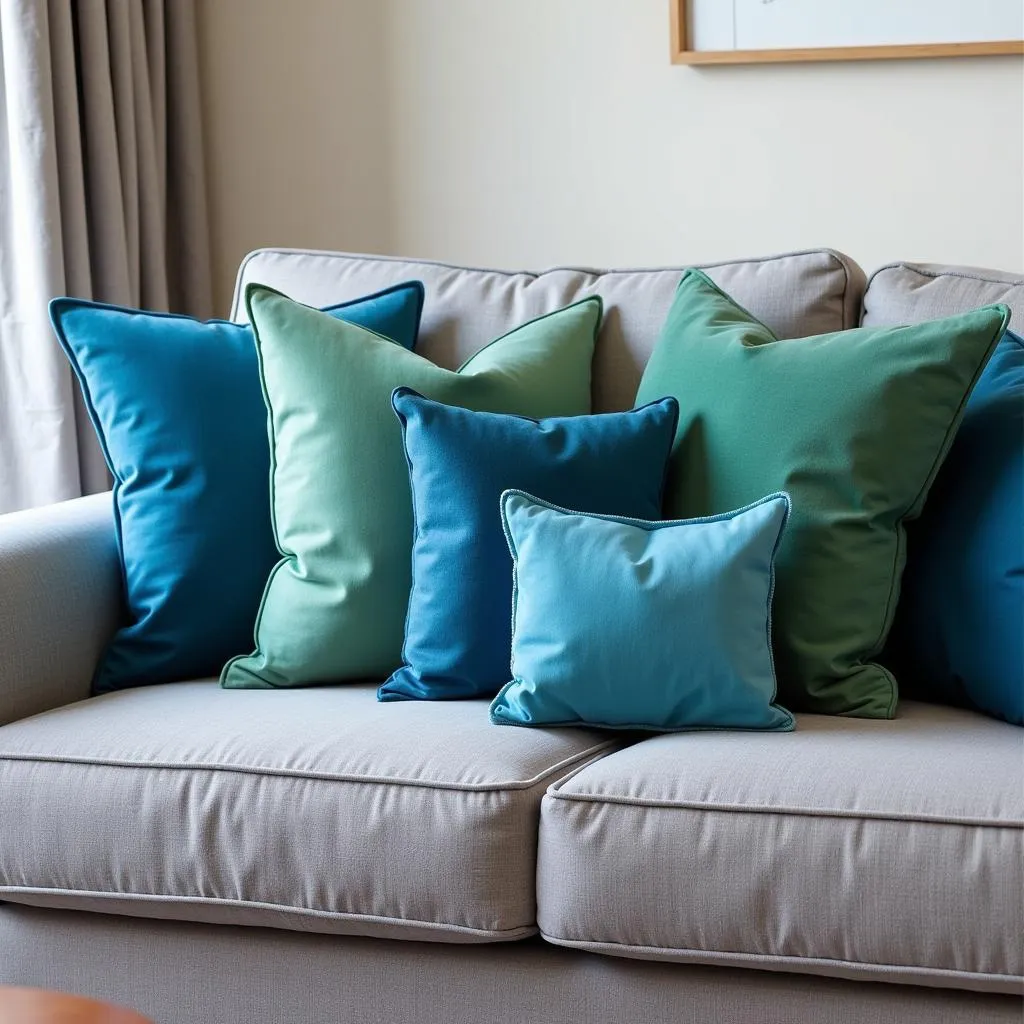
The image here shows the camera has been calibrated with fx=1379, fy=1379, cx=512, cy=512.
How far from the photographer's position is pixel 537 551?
152cm

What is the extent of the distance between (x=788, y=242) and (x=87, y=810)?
1.87 m

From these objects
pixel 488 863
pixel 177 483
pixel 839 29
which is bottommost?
pixel 488 863

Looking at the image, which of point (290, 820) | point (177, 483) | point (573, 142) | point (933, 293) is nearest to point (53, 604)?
point (177, 483)

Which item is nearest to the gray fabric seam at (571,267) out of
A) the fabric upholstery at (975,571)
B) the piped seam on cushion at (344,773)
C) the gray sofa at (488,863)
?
the fabric upholstery at (975,571)

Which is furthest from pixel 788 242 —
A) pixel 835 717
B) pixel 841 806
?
pixel 841 806

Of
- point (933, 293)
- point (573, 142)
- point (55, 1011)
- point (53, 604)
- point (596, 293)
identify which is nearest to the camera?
point (55, 1011)

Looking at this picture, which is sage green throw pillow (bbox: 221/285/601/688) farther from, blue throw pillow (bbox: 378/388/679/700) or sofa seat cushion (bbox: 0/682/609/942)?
sofa seat cushion (bbox: 0/682/609/942)

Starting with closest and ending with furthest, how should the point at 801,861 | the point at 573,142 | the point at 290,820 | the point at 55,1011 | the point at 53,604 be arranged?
the point at 55,1011 < the point at 801,861 < the point at 290,820 < the point at 53,604 < the point at 573,142

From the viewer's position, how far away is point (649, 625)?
1.44 meters

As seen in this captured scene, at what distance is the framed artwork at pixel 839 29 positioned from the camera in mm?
2590

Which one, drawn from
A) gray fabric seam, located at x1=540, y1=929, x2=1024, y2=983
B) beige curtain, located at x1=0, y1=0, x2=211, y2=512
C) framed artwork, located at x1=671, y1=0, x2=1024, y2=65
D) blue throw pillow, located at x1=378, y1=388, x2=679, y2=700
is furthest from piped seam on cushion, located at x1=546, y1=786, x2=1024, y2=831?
framed artwork, located at x1=671, y1=0, x2=1024, y2=65

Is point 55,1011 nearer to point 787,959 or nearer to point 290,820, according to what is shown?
Answer: point 290,820

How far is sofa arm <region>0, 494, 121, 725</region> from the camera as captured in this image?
164 cm

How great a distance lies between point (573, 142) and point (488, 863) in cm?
187
